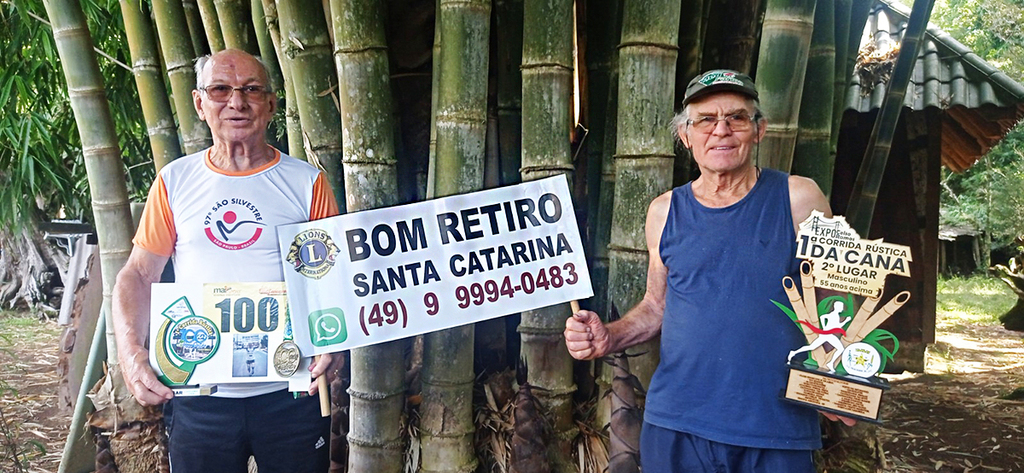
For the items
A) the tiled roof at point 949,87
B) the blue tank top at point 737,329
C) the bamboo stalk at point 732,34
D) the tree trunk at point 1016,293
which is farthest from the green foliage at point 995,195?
the blue tank top at point 737,329

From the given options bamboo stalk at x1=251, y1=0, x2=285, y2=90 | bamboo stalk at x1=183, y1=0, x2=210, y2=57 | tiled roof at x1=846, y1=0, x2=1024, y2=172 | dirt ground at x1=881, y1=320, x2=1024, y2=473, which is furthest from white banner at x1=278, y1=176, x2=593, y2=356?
tiled roof at x1=846, y1=0, x2=1024, y2=172

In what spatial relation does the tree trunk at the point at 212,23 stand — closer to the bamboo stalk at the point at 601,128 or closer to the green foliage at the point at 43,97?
the green foliage at the point at 43,97

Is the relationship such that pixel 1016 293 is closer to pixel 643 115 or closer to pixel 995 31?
pixel 995 31

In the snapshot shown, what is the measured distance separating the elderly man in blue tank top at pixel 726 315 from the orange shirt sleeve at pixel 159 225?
96 cm

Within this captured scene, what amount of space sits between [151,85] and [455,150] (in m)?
1.18

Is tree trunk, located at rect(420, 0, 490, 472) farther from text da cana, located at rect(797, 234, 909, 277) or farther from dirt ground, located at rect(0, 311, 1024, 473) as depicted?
dirt ground, located at rect(0, 311, 1024, 473)

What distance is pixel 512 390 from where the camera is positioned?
7.34ft

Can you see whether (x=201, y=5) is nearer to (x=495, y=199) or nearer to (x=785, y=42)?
(x=495, y=199)

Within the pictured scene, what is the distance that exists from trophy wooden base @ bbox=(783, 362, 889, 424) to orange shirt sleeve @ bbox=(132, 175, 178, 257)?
142 cm

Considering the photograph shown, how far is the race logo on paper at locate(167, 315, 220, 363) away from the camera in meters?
1.58

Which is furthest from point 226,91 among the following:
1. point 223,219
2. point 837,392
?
point 837,392

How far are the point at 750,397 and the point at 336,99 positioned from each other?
4.60ft

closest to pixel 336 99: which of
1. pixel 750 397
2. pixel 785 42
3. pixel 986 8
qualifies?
pixel 785 42

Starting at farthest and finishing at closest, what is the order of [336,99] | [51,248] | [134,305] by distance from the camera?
1. [51,248]
2. [336,99]
3. [134,305]
